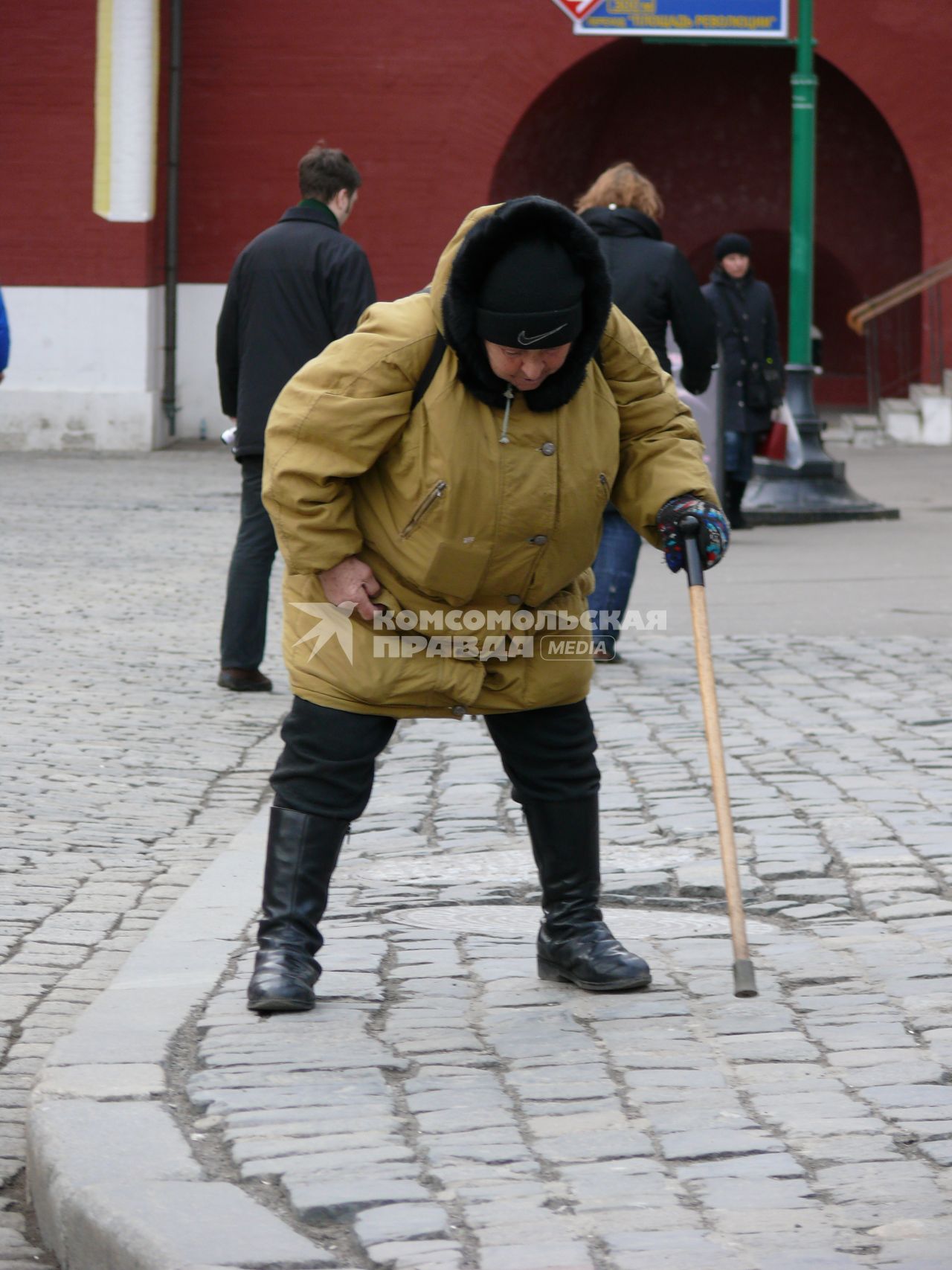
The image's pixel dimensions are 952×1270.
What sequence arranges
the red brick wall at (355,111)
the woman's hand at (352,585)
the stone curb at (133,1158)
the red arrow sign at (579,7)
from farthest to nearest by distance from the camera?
the red brick wall at (355,111) → the red arrow sign at (579,7) → the woman's hand at (352,585) → the stone curb at (133,1158)

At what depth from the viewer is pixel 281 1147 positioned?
3150 millimetres

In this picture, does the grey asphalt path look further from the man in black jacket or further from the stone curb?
the man in black jacket

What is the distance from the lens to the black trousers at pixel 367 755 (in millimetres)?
3885

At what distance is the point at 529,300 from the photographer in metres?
3.57

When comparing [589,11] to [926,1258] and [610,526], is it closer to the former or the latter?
[610,526]

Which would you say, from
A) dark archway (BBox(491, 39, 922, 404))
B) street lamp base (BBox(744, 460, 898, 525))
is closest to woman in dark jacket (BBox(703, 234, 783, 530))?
street lamp base (BBox(744, 460, 898, 525))

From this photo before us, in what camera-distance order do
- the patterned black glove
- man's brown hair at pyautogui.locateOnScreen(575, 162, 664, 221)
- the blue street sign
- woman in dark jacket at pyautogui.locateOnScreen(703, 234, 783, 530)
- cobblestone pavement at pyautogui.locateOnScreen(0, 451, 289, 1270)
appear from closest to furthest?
the patterned black glove → cobblestone pavement at pyautogui.locateOnScreen(0, 451, 289, 1270) → man's brown hair at pyautogui.locateOnScreen(575, 162, 664, 221) → woman in dark jacket at pyautogui.locateOnScreen(703, 234, 783, 530) → the blue street sign

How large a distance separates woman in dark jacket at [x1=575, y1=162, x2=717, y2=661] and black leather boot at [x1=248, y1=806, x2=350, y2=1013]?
12.3ft

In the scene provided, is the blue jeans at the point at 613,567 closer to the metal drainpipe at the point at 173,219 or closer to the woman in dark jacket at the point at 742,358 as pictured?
the woman in dark jacket at the point at 742,358

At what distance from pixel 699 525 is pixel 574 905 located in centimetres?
79

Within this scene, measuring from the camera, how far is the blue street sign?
1540cm

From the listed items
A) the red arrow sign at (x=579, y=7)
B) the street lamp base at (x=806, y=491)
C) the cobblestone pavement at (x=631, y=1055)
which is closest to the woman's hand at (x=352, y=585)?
the cobblestone pavement at (x=631, y=1055)

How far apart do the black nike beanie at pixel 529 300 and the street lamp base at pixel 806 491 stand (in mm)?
9954

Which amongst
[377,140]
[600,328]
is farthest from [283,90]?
[600,328]
